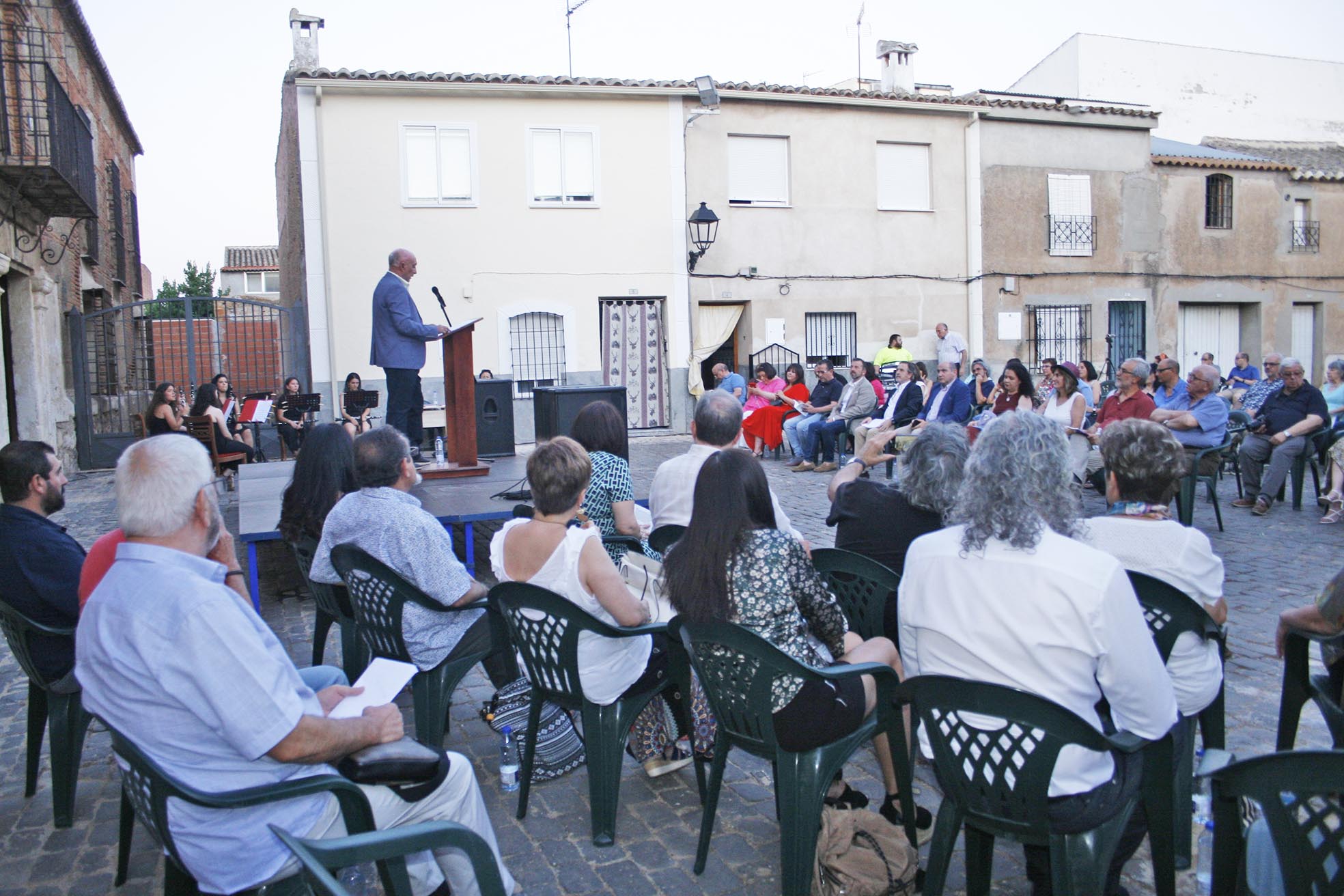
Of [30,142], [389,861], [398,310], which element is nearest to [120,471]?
[389,861]

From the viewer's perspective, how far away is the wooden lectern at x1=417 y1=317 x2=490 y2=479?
7871mm

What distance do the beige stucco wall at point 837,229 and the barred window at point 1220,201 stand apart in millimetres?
6048

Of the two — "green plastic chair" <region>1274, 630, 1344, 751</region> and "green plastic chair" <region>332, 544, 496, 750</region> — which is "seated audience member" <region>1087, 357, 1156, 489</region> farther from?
"green plastic chair" <region>332, 544, 496, 750</region>

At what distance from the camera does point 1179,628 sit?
3029mm

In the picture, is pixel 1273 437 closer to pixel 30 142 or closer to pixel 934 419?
pixel 934 419

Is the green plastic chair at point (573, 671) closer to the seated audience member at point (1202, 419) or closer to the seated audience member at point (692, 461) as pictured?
Answer: the seated audience member at point (692, 461)

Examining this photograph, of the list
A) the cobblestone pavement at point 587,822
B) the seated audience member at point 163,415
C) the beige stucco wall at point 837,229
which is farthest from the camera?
the beige stucco wall at point 837,229

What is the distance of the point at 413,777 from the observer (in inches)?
103

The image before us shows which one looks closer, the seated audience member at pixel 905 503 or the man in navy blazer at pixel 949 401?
the seated audience member at pixel 905 503

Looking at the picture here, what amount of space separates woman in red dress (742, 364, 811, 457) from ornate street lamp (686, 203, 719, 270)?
3.50m

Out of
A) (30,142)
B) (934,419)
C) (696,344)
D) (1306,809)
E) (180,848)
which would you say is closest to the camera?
(1306,809)

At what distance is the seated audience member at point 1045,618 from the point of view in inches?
97.3

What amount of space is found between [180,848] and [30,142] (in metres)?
→ 13.0

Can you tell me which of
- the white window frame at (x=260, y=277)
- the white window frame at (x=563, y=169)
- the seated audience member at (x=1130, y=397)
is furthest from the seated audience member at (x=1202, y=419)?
the white window frame at (x=260, y=277)
